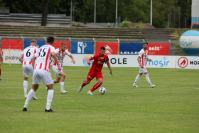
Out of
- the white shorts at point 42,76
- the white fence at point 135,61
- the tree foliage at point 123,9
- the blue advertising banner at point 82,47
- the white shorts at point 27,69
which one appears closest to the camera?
the white shorts at point 42,76

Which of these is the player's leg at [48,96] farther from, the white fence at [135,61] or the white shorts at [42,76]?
the white fence at [135,61]

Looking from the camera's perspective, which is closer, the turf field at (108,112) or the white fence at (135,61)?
the turf field at (108,112)

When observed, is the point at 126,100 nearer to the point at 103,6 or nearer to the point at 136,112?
the point at 136,112

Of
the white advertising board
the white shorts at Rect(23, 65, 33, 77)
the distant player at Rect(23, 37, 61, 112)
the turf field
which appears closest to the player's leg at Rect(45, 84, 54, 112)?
the distant player at Rect(23, 37, 61, 112)

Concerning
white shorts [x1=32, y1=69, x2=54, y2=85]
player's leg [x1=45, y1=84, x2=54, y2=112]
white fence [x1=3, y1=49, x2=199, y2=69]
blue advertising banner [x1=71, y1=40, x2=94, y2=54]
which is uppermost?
blue advertising banner [x1=71, y1=40, x2=94, y2=54]

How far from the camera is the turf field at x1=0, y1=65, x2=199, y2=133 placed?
16.2 meters

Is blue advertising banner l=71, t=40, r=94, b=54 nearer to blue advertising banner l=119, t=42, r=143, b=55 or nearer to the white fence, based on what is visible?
blue advertising banner l=119, t=42, r=143, b=55

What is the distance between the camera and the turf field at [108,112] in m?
16.2

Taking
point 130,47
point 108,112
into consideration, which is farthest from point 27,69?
point 130,47

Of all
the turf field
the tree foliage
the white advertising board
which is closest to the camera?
the turf field

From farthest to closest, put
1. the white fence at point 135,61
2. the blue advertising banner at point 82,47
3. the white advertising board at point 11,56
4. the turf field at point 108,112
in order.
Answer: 1. the blue advertising banner at point 82,47
2. the white advertising board at point 11,56
3. the white fence at point 135,61
4. the turf field at point 108,112

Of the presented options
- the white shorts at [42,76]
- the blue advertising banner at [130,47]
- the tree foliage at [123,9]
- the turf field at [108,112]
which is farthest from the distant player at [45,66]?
the tree foliage at [123,9]

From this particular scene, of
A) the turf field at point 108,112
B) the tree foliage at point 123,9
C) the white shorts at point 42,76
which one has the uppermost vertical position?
the tree foliage at point 123,9

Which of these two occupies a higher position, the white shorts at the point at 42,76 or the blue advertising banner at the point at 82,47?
the blue advertising banner at the point at 82,47
